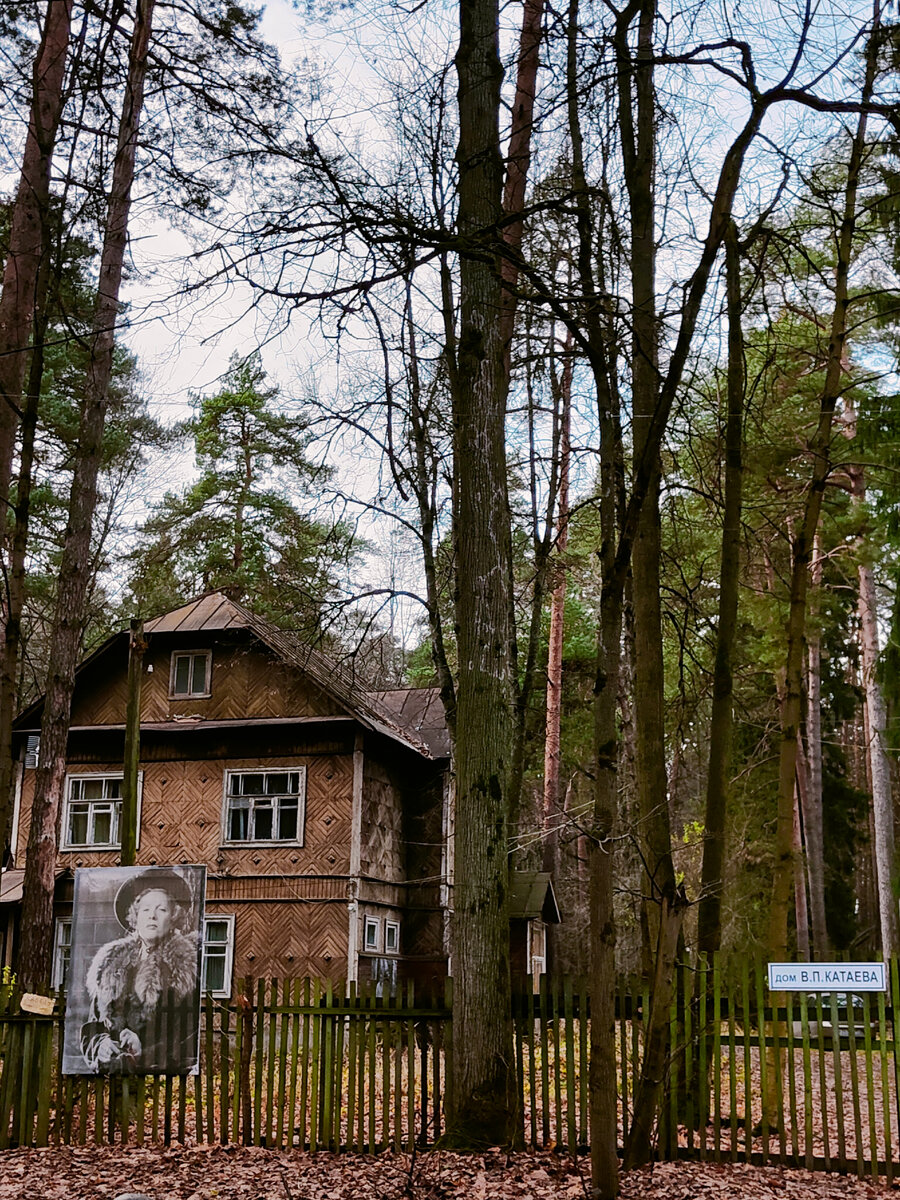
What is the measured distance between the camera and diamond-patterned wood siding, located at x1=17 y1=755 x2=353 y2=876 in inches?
849

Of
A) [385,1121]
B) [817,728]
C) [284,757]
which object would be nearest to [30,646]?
[284,757]

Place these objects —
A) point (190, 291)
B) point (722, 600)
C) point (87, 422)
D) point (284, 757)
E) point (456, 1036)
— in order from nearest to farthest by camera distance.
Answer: point (190, 291) → point (456, 1036) → point (722, 600) → point (87, 422) → point (284, 757)

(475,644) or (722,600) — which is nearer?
(475,644)

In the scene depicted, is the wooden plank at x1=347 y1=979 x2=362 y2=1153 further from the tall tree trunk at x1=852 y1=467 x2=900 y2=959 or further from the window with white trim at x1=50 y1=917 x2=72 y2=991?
the tall tree trunk at x1=852 y1=467 x2=900 y2=959

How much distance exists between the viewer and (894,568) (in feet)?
59.8

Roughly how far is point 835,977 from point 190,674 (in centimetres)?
1672

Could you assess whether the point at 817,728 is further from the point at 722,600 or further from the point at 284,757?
the point at 722,600

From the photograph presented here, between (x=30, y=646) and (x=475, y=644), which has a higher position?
(x=30, y=646)

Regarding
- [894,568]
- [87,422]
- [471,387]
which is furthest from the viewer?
[894,568]

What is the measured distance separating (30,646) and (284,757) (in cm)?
1637

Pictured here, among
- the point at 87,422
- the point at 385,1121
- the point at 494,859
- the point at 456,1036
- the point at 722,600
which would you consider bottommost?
the point at 385,1121

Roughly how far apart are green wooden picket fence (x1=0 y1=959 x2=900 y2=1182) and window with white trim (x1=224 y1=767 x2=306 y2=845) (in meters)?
11.1

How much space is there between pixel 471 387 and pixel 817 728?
21452 millimetres

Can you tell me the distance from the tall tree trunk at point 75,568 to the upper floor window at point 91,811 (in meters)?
11.1
